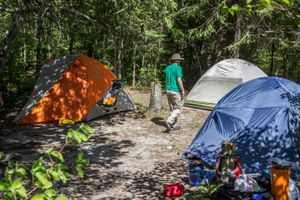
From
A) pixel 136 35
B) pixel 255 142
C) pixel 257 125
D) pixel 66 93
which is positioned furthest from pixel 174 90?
pixel 255 142

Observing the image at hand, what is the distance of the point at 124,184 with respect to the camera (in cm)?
602

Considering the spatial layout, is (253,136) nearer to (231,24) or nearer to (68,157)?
(68,157)

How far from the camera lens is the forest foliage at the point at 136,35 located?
7543mm

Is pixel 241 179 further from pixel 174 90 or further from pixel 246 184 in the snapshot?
pixel 174 90

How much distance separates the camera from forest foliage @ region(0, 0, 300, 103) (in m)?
7.54

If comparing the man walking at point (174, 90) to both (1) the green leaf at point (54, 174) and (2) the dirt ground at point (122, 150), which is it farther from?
(1) the green leaf at point (54, 174)

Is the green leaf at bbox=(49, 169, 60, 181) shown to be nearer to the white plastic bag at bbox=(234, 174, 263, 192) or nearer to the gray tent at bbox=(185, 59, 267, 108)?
the white plastic bag at bbox=(234, 174, 263, 192)

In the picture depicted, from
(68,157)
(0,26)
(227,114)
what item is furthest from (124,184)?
(0,26)

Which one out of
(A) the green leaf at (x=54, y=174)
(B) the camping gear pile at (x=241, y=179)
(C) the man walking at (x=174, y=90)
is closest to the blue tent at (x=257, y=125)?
(B) the camping gear pile at (x=241, y=179)

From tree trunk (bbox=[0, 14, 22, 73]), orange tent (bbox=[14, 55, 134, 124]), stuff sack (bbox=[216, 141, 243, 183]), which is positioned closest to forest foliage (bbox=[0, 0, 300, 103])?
tree trunk (bbox=[0, 14, 22, 73])

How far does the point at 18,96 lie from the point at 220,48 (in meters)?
9.26

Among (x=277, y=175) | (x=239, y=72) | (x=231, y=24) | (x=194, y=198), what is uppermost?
(x=231, y=24)

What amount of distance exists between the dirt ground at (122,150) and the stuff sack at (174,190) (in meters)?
0.10

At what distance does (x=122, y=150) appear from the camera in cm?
785
